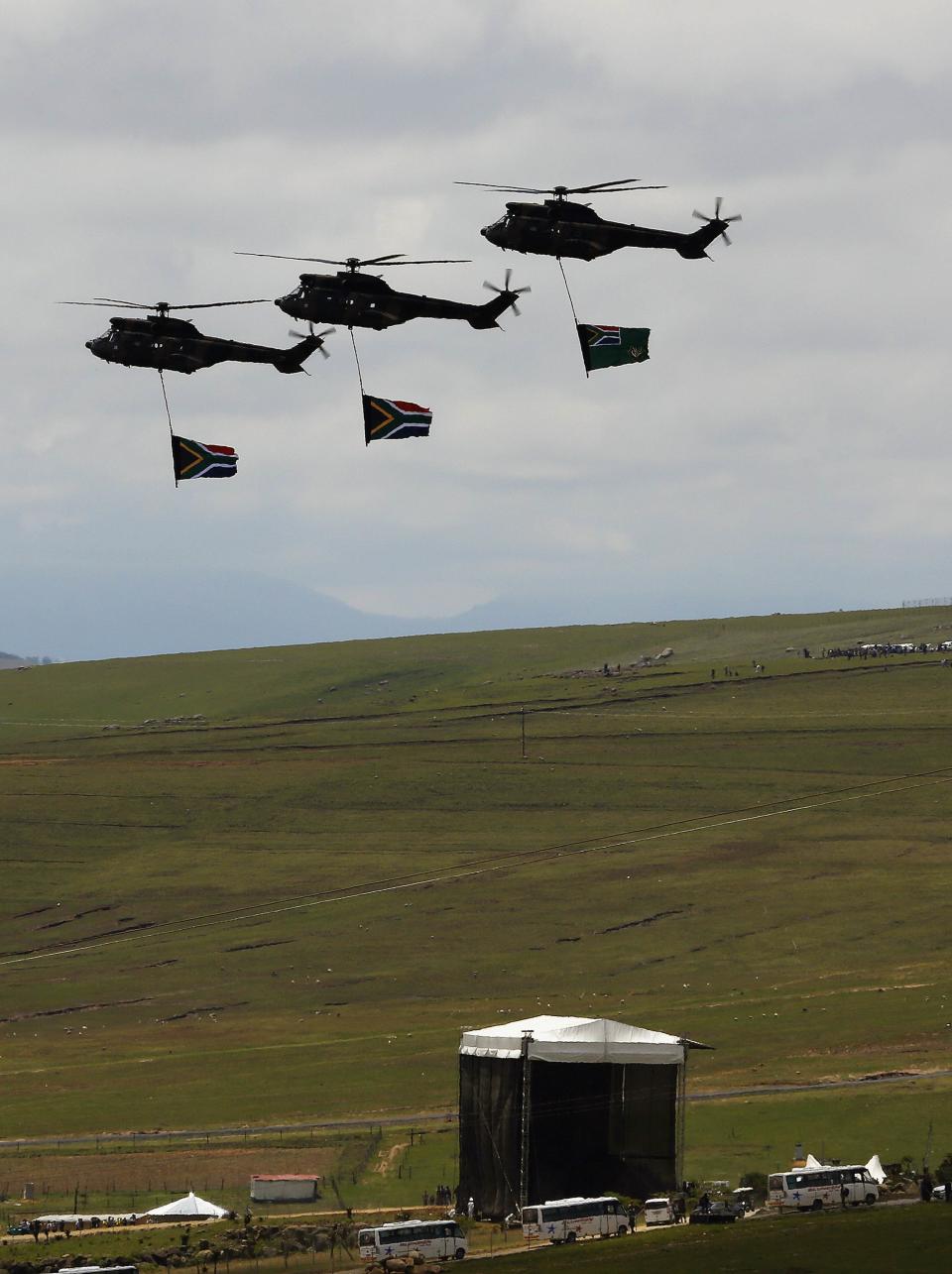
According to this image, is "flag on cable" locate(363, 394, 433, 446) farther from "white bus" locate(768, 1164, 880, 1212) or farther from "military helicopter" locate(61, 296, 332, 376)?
"white bus" locate(768, 1164, 880, 1212)

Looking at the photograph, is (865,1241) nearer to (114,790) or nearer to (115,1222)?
(115,1222)

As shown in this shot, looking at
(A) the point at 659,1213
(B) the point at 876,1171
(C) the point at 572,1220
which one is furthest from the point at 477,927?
(C) the point at 572,1220

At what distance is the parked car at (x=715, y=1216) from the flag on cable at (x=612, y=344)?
30.4m

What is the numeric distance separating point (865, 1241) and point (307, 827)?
11939 centimetres

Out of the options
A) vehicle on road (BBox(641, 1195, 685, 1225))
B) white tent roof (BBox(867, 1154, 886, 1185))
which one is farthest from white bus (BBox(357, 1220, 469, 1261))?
white tent roof (BBox(867, 1154, 886, 1185))

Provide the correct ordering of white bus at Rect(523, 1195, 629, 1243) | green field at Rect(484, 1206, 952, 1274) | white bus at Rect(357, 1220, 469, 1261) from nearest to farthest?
green field at Rect(484, 1206, 952, 1274)
white bus at Rect(357, 1220, 469, 1261)
white bus at Rect(523, 1195, 629, 1243)

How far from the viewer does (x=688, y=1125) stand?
88625mm

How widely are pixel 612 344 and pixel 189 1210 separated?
35.7 m

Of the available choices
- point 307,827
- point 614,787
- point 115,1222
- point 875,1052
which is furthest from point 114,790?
point 115,1222

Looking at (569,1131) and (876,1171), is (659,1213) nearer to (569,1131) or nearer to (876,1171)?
(569,1131)

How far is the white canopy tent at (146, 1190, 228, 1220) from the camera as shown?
73.2 m

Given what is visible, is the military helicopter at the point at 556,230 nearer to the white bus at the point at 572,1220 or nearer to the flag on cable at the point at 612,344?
the flag on cable at the point at 612,344

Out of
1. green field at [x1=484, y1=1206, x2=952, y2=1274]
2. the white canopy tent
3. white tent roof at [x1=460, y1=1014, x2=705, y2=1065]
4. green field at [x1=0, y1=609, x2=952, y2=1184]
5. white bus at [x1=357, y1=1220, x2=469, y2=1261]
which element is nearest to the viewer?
green field at [x1=484, y1=1206, x2=952, y2=1274]

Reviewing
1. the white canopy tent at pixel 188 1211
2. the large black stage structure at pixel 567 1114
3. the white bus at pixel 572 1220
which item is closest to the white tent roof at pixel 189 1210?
the white canopy tent at pixel 188 1211
